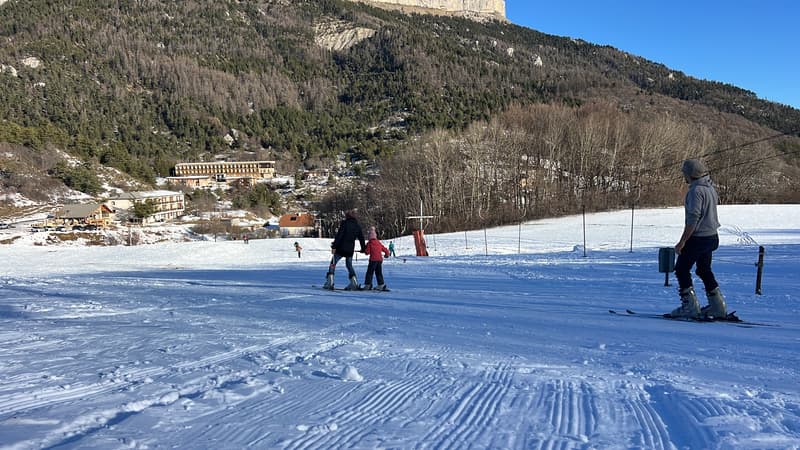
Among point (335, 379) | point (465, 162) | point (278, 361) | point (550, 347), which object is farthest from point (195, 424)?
point (465, 162)

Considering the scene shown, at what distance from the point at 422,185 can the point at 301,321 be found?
4881 centimetres

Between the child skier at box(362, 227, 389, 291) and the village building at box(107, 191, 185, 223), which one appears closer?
the child skier at box(362, 227, 389, 291)

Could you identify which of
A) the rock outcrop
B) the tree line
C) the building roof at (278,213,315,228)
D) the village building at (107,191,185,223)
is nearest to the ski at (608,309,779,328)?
the tree line

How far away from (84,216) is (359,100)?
322ft

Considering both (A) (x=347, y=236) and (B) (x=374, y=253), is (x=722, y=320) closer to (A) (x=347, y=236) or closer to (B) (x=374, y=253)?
(B) (x=374, y=253)

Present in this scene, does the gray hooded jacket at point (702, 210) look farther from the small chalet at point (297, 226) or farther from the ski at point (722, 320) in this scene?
the small chalet at point (297, 226)

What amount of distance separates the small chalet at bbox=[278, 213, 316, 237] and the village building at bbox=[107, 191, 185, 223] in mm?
21532

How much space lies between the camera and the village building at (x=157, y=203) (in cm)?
7475

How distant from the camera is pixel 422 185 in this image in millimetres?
54875

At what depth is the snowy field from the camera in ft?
8.79

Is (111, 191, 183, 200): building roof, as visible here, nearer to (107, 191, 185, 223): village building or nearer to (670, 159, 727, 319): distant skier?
(107, 191, 185, 223): village building

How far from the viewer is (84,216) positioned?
63562 mm

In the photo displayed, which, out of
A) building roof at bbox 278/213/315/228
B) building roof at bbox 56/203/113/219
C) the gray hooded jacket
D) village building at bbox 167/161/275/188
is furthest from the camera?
village building at bbox 167/161/275/188

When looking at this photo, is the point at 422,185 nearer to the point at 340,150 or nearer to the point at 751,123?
the point at 340,150
